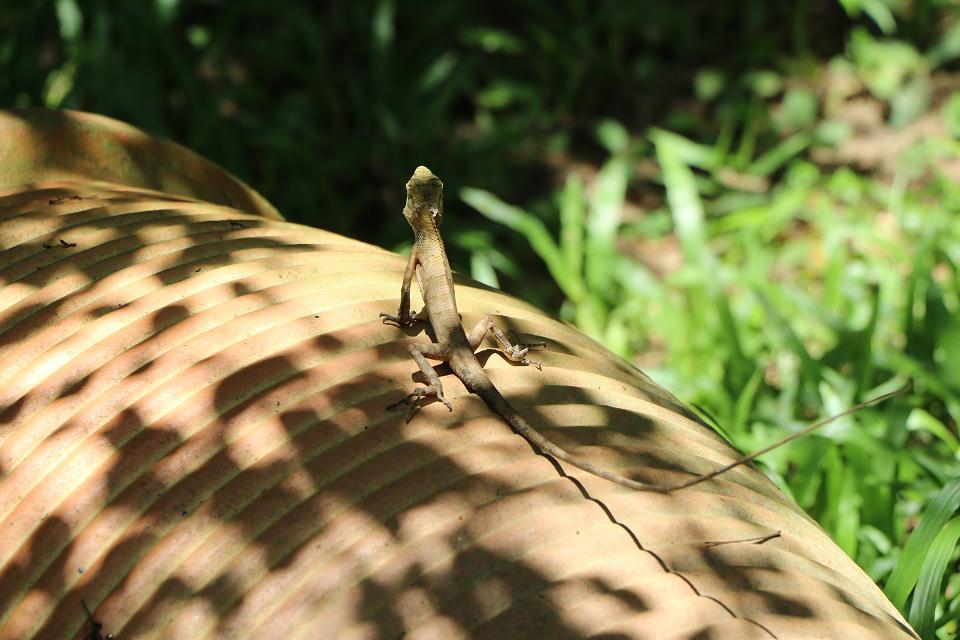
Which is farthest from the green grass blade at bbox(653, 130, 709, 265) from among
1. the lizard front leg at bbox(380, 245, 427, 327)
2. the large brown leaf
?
the large brown leaf

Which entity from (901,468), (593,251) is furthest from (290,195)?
(901,468)

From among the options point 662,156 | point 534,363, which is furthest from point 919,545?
point 662,156

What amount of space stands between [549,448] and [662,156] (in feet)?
12.3

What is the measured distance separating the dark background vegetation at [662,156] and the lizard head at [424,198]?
1.52m

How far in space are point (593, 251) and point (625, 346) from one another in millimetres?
609

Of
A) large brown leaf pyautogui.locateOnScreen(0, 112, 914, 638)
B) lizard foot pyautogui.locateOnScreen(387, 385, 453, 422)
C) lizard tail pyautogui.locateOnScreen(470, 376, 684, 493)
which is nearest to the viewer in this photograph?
large brown leaf pyautogui.locateOnScreen(0, 112, 914, 638)

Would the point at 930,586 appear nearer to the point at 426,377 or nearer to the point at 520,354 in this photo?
the point at 520,354

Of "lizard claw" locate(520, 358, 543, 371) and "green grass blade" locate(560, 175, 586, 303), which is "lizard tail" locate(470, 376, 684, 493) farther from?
"green grass blade" locate(560, 175, 586, 303)

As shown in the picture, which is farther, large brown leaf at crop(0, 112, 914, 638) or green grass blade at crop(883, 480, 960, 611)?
green grass blade at crop(883, 480, 960, 611)

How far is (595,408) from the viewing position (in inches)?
81.5

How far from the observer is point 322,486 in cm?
179

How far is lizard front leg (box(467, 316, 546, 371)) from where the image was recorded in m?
2.28

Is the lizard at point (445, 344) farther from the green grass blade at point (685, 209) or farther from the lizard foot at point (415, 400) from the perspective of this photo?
the green grass blade at point (685, 209)

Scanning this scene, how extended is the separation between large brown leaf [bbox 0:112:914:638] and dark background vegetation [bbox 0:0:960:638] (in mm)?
1772
